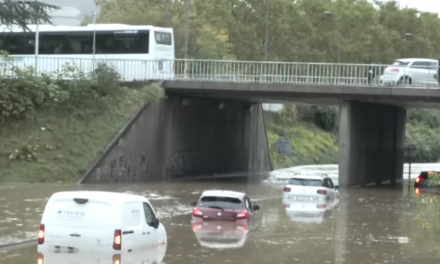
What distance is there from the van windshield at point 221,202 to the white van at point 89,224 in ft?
32.7

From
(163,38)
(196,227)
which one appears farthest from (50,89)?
(196,227)

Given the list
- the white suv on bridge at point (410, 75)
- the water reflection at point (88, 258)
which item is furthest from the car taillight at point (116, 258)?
the white suv on bridge at point (410, 75)

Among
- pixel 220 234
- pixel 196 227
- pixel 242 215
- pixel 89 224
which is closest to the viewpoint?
pixel 89 224

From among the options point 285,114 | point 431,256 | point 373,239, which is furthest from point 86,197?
point 285,114

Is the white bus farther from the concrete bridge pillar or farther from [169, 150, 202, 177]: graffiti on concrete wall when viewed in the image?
the concrete bridge pillar

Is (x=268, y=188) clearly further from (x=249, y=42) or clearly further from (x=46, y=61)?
(x=249, y=42)

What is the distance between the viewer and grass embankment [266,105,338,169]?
75438mm

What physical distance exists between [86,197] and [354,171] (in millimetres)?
33485

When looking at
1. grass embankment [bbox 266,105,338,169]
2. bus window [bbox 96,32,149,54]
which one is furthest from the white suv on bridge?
grass embankment [bbox 266,105,338,169]

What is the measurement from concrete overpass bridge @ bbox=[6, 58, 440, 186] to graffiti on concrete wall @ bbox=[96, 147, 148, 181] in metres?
0.05

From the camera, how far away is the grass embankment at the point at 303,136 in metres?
75.4

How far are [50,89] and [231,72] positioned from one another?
33.6 ft

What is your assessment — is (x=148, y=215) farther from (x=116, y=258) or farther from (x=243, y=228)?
(x=243, y=228)

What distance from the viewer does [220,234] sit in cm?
2228
